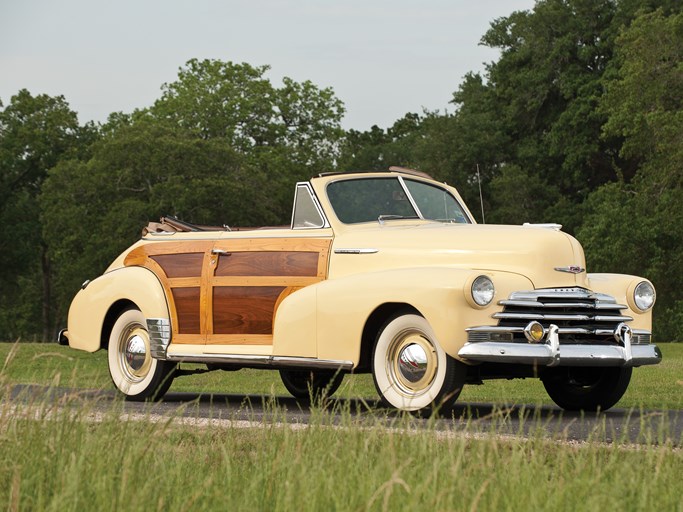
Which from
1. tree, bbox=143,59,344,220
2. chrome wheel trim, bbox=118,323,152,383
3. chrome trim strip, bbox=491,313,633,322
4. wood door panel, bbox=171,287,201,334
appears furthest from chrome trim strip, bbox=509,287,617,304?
tree, bbox=143,59,344,220

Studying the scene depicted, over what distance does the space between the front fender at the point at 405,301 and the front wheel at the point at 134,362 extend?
7.31 ft

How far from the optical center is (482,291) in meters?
9.09

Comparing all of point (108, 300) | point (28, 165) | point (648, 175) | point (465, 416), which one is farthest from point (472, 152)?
point (465, 416)

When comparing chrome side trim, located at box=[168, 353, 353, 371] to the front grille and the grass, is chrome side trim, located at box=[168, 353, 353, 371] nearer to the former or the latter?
the grass

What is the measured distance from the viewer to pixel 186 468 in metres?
5.76

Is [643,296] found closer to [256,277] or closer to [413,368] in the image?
[413,368]

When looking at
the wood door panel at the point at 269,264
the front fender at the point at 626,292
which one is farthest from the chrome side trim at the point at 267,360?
the front fender at the point at 626,292

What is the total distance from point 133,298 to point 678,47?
31.4 m

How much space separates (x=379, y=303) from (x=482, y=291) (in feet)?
2.76

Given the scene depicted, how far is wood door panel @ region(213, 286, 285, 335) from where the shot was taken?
10.7 m

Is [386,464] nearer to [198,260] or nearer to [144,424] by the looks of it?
[144,424]

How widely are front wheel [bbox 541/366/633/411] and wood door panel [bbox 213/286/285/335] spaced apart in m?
2.38

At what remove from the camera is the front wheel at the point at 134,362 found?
38.2 ft

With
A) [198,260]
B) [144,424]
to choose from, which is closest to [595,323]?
[198,260]
